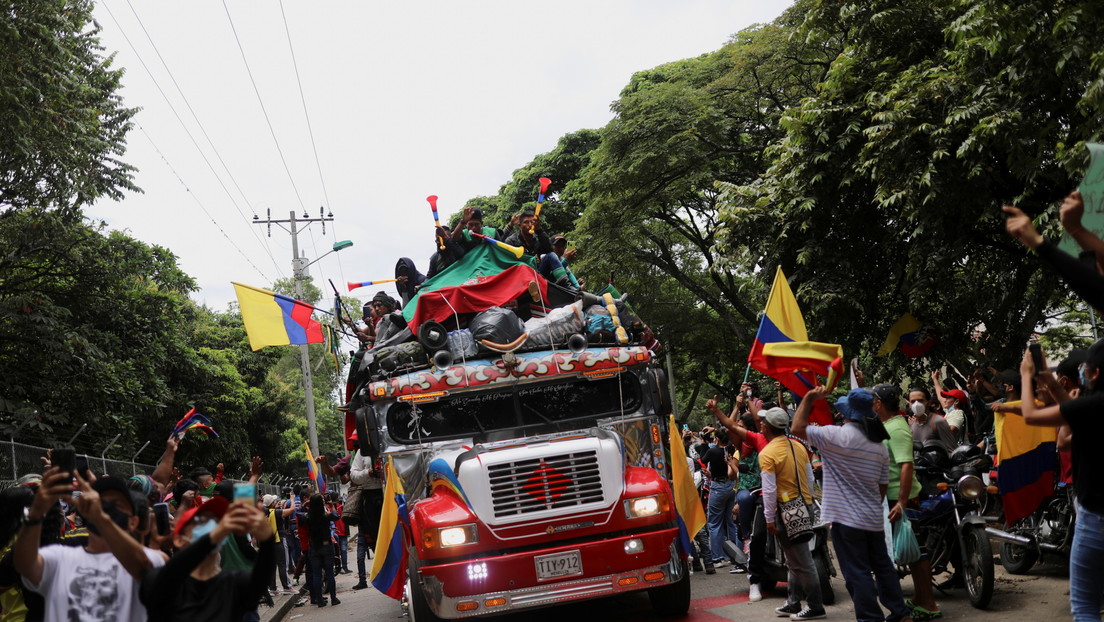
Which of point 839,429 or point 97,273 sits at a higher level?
point 97,273

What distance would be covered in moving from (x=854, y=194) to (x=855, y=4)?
9.03 feet

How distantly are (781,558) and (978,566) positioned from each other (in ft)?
6.76

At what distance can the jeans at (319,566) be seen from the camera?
1388 cm

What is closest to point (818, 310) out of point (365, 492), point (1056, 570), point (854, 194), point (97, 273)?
point (854, 194)

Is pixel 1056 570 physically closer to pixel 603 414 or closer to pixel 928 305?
pixel 603 414

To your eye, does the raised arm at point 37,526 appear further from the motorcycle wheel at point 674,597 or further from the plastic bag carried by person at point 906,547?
the plastic bag carried by person at point 906,547

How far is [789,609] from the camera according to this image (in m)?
8.44

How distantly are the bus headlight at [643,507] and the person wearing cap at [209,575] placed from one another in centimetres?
412

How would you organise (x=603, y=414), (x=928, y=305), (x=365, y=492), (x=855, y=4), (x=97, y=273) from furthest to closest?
(x=97, y=273), (x=928, y=305), (x=855, y=4), (x=365, y=492), (x=603, y=414)

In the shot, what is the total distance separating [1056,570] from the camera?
29.3ft

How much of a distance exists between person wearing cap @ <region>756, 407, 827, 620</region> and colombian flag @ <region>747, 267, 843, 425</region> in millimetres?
726

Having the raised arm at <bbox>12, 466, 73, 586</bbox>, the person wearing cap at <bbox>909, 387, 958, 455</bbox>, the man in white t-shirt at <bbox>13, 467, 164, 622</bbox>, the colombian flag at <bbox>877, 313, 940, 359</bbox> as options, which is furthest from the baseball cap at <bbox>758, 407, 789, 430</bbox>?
the colombian flag at <bbox>877, 313, 940, 359</bbox>

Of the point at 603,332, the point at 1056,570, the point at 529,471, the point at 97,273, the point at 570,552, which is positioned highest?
the point at 97,273

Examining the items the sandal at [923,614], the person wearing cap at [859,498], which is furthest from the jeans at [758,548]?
the person wearing cap at [859,498]
